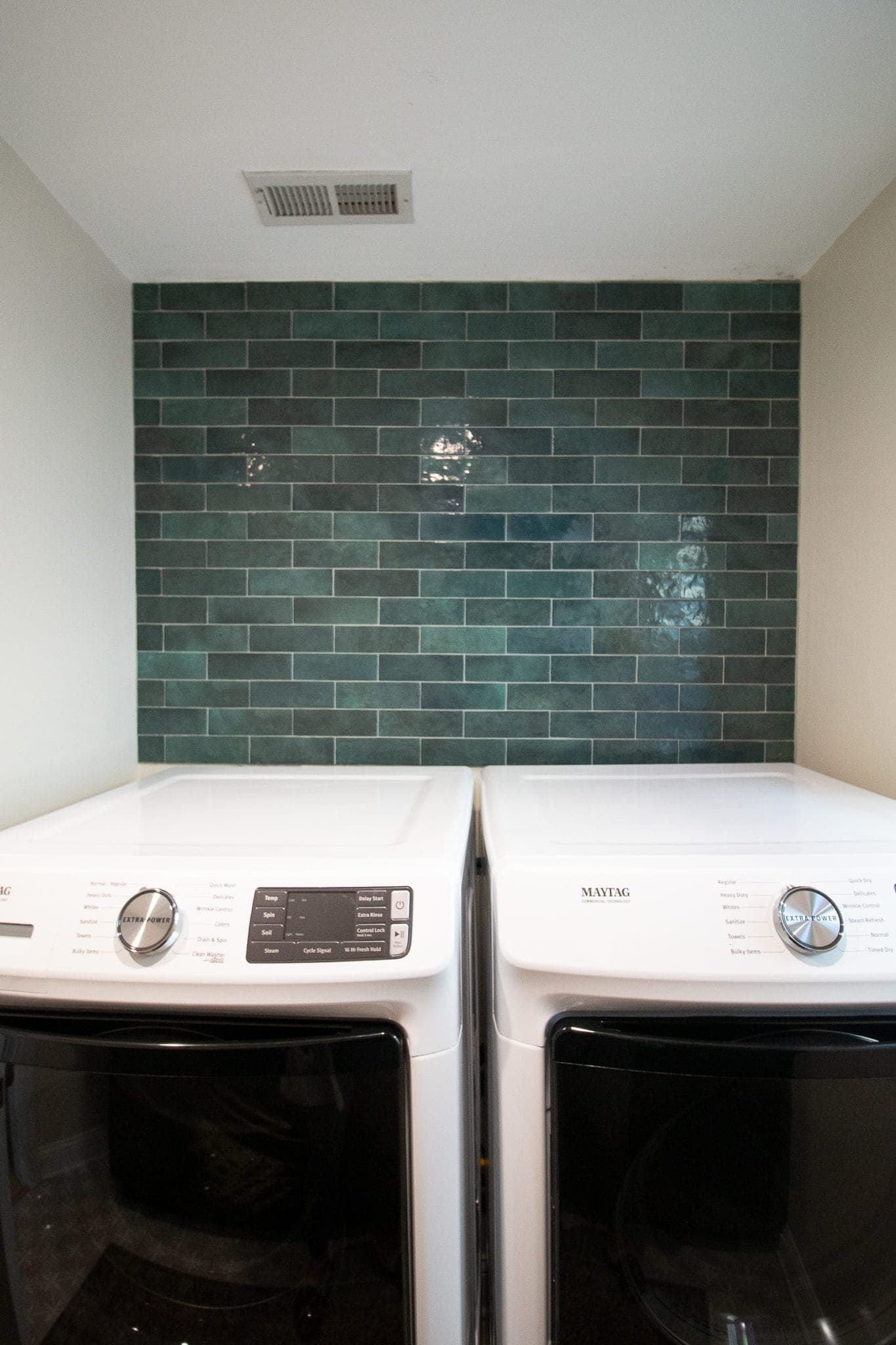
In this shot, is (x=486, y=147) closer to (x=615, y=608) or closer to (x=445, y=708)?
(x=615, y=608)

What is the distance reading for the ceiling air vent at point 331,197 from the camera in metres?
1.17

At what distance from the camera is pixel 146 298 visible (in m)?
1.48

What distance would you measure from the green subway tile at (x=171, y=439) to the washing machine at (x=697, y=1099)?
119cm

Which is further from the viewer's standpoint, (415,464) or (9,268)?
(415,464)

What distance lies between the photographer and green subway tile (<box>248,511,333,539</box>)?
148 centimetres

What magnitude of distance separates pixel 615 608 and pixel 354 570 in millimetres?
578

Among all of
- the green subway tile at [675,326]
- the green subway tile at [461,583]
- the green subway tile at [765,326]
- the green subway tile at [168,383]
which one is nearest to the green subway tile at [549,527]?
the green subway tile at [461,583]

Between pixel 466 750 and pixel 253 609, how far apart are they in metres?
0.56

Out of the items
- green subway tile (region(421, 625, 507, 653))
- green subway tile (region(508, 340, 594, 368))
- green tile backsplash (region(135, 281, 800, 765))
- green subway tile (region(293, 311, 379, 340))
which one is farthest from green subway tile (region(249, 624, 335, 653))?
green subway tile (region(508, 340, 594, 368))

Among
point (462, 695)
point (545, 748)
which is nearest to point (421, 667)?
point (462, 695)

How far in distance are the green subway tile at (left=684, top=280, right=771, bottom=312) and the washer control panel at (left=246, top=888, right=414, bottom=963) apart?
139 cm

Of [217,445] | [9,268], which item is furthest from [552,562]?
[9,268]

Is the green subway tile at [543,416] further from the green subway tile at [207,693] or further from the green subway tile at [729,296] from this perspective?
the green subway tile at [207,693]

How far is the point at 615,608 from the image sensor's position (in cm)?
147
